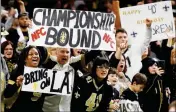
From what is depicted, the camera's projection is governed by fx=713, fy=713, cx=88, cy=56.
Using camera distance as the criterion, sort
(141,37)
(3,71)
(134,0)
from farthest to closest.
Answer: (134,0) < (141,37) < (3,71)

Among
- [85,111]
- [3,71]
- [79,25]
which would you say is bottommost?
[85,111]

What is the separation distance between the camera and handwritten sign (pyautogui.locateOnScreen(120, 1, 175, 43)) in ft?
33.4

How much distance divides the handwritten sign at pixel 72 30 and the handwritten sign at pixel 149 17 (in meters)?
0.47

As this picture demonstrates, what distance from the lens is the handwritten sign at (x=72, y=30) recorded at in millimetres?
9641

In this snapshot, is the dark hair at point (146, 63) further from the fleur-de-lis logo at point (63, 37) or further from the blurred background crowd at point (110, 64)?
the fleur-de-lis logo at point (63, 37)

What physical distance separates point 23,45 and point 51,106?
100 centimetres

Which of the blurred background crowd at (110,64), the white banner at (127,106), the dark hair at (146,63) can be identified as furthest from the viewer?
the dark hair at (146,63)

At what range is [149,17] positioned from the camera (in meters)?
10.3

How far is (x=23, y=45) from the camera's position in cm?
991

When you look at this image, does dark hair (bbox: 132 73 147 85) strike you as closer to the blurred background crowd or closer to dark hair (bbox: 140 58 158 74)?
the blurred background crowd

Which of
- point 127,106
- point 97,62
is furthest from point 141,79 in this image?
point 97,62

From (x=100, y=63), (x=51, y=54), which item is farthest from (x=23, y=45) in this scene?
(x=100, y=63)

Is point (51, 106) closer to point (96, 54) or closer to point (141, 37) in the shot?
point (96, 54)

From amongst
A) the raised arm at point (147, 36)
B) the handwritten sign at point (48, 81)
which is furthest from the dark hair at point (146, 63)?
the handwritten sign at point (48, 81)
